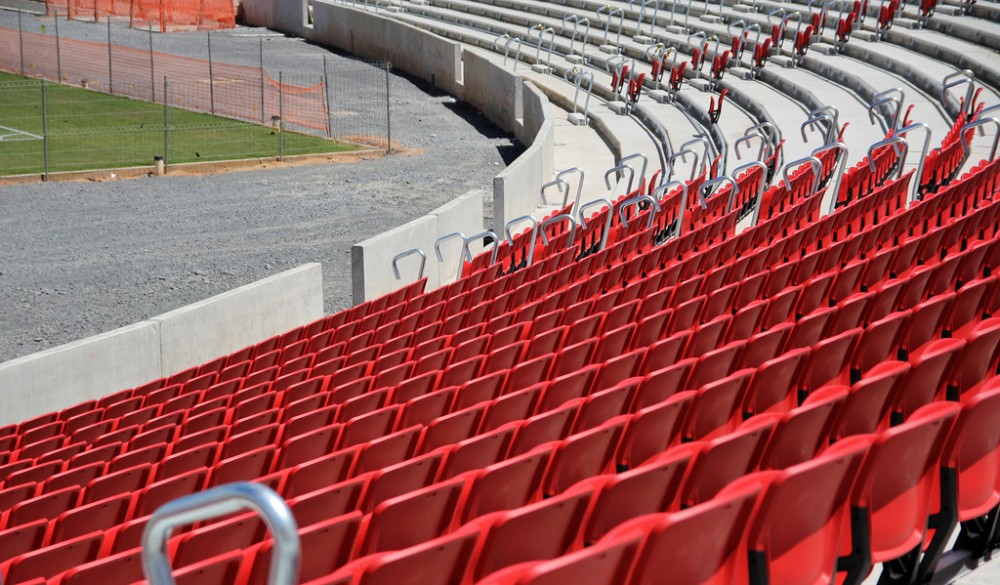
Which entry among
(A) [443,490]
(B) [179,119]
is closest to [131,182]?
(B) [179,119]

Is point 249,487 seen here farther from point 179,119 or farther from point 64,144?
point 179,119

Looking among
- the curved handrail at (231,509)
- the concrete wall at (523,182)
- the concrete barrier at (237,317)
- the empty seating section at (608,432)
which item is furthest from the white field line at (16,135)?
the curved handrail at (231,509)

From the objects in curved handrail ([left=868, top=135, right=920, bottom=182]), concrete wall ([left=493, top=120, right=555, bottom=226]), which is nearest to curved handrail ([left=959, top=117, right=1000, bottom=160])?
curved handrail ([left=868, top=135, right=920, bottom=182])

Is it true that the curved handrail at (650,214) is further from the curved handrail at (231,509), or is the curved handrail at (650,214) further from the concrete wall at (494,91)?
the concrete wall at (494,91)

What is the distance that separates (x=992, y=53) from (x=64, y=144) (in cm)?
1788

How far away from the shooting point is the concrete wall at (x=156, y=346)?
1111 centimetres

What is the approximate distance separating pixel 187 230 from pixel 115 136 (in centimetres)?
720

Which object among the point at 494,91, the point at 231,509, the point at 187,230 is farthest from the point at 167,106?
the point at 231,509

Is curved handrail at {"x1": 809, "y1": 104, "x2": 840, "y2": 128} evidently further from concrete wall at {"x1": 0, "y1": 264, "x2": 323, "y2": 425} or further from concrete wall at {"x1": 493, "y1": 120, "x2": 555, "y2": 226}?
concrete wall at {"x1": 0, "y1": 264, "x2": 323, "y2": 425}

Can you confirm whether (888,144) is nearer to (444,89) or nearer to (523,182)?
(523,182)

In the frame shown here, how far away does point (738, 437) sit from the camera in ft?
13.1

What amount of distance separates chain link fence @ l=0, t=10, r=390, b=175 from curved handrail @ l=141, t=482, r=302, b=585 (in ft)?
62.0

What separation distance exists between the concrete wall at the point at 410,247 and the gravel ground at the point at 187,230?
1265mm

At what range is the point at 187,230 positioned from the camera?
741 inches
